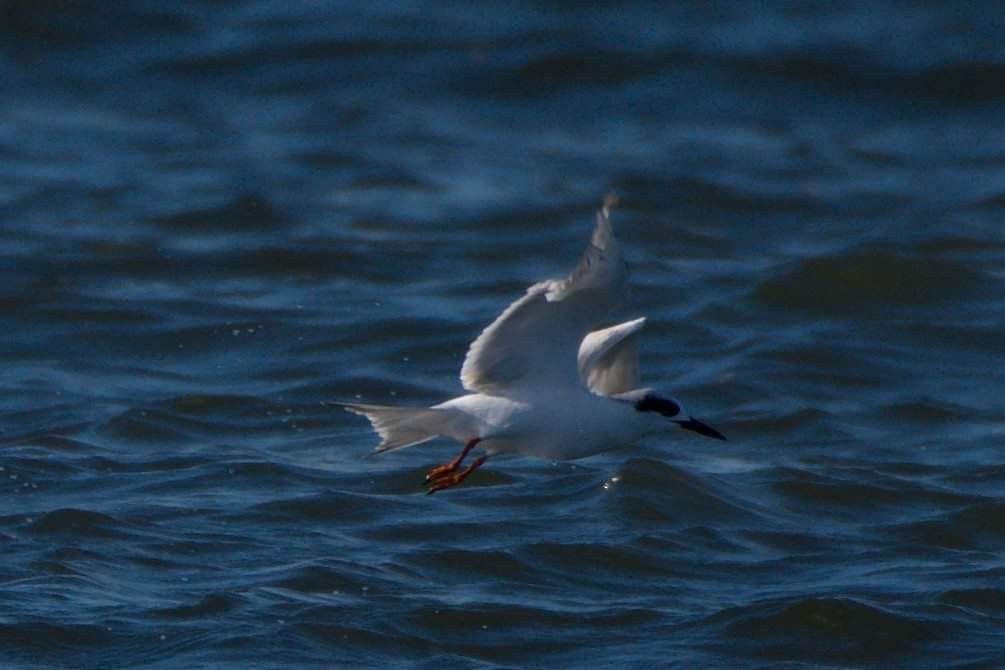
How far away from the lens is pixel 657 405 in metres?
8.84

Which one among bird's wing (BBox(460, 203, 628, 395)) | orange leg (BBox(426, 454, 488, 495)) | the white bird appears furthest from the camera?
orange leg (BBox(426, 454, 488, 495))

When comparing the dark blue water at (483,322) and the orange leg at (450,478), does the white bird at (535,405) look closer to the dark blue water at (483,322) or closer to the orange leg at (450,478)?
the orange leg at (450,478)

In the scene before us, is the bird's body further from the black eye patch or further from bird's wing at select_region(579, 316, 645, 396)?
bird's wing at select_region(579, 316, 645, 396)

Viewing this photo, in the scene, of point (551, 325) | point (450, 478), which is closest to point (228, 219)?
point (450, 478)

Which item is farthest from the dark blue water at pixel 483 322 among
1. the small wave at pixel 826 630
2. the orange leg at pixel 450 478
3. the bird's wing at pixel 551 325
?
the bird's wing at pixel 551 325

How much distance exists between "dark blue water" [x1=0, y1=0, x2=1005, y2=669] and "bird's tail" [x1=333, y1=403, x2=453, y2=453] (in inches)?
36.5

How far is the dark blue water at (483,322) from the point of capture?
9.30 metres

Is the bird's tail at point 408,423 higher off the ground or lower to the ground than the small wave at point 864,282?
higher

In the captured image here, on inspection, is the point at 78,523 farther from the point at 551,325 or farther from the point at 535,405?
the point at 551,325

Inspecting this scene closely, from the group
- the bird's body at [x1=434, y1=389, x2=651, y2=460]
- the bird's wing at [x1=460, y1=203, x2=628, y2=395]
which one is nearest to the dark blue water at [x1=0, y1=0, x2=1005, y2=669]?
the bird's body at [x1=434, y1=389, x2=651, y2=460]

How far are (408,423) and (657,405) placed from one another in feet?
3.55

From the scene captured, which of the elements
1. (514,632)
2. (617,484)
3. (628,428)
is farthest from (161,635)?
(617,484)

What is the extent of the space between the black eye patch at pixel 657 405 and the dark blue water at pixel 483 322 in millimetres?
980

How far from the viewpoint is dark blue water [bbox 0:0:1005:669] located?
930 centimetres
